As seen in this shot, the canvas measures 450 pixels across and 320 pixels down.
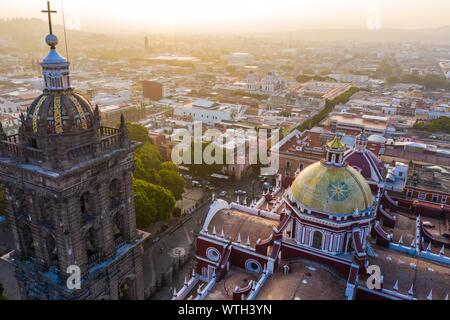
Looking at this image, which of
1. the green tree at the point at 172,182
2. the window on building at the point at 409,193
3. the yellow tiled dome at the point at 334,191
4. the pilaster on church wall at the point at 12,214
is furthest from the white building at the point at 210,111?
the pilaster on church wall at the point at 12,214

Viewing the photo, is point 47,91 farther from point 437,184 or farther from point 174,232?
point 437,184

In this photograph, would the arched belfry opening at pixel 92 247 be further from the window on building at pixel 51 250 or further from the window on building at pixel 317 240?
the window on building at pixel 317 240

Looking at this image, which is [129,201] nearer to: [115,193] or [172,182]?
[115,193]

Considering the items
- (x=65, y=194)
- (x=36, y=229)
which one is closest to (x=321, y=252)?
(x=65, y=194)

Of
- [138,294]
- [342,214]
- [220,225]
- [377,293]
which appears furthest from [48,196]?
[377,293]

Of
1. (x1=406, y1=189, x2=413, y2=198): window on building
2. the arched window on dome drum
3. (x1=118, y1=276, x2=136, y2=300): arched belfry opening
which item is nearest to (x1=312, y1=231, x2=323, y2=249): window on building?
the arched window on dome drum
